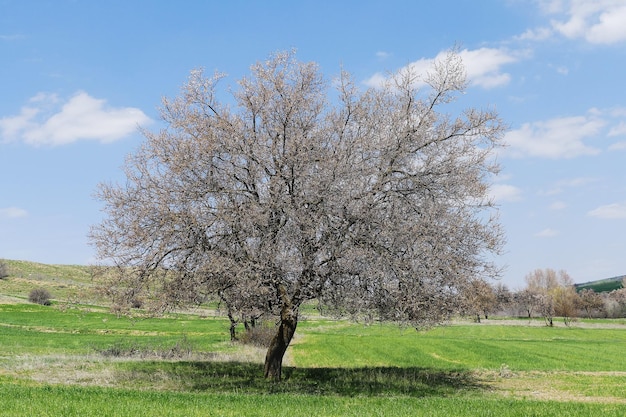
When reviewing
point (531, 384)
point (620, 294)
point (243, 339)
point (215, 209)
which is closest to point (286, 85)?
point (215, 209)

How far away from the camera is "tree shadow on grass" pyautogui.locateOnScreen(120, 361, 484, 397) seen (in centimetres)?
2125

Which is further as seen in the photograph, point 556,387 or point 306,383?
point 556,387

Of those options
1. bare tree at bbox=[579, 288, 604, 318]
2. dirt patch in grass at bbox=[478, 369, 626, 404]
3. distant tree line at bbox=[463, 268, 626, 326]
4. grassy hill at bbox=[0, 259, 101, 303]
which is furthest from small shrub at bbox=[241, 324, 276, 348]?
bare tree at bbox=[579, 288, 604, 318]

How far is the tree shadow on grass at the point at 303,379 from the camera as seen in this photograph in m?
21.2

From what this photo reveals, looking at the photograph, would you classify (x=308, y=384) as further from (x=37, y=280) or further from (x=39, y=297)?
(x=37, y=280)

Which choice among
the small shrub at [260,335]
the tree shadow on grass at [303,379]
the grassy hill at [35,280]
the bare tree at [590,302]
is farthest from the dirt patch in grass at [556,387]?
the bare tree at [590,302]

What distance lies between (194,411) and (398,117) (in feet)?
41.7

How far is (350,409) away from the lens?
15.0 meters

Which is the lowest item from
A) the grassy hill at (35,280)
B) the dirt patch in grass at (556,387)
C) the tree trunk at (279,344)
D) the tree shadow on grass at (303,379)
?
the dirt patch in grass at (556,387)

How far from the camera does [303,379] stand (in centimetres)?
2398

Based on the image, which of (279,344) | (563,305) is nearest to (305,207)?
(279,344)

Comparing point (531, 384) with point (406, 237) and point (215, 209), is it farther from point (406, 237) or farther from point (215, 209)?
point (215, 209)

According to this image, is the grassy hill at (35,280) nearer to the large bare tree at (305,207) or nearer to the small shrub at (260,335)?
the small shrub at (260,335)

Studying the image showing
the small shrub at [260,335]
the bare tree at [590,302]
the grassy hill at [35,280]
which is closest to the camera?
the small shrub at [260,335]
